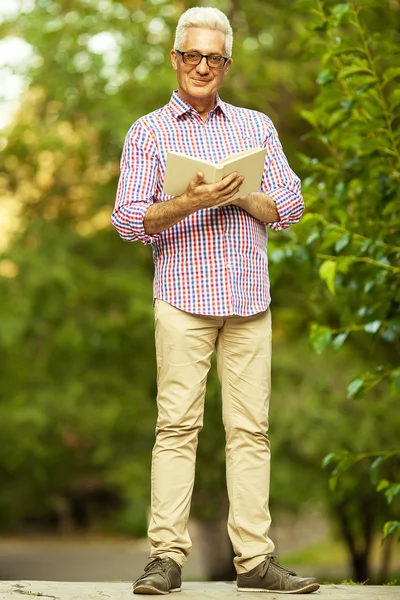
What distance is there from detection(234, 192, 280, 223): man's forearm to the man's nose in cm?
47

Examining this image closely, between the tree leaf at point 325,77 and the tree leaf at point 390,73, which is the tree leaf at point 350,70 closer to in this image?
the tree leaf at point 390,73

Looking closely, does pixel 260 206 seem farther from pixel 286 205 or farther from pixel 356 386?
pixel 356 386

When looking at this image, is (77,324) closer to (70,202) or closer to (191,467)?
(70,202)

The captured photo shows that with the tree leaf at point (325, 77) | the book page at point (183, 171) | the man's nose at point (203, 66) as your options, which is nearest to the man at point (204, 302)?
the man's nose at point (203, 66)

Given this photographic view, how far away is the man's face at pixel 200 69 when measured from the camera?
3.51m

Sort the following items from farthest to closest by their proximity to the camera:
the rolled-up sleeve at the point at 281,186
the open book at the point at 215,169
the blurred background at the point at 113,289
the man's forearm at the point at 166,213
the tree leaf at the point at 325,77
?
1. the blurred background at the point at 113,289
2. the tree leaf at the point at 325,77
3. the rolled-up sleeve at the point at 281,186
4. the man's forearm at the point at 166,213
5. the open book at the point at 215,169

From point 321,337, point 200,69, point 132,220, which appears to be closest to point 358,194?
point 321,337

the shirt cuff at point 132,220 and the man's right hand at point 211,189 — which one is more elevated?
the man's right hand at point 211,189

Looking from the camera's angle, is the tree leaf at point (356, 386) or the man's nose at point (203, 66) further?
the tree leaf at point (356, 386)

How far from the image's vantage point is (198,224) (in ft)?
11.9

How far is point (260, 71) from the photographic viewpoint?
10.9 meters

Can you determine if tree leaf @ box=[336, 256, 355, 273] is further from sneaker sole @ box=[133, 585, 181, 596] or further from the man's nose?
sneaker sole @ box=[133, 585, 181, 596]

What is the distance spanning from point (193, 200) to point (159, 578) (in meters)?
1.30

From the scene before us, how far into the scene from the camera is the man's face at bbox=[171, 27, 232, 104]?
3.51m
